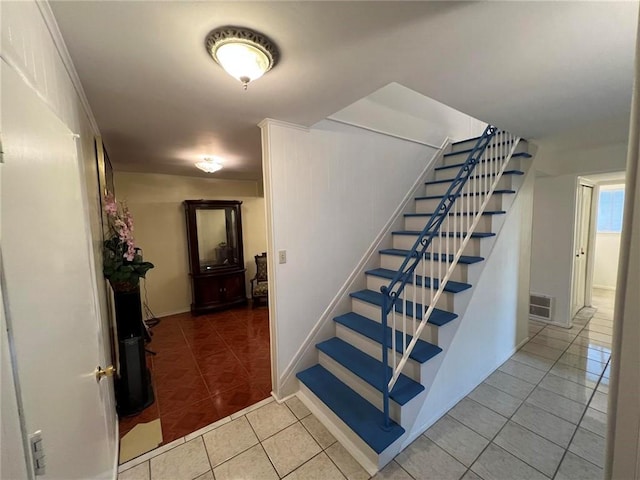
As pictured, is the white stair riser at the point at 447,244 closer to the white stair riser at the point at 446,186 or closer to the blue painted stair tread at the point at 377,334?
the white stair riser at the point at 446,186

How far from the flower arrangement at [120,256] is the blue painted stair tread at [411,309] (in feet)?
6.46

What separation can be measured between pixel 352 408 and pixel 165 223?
396cm

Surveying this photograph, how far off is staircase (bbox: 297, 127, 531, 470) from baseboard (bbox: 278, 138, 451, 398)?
0.08m

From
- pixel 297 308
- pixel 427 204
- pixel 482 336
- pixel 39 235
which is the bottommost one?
pixel 482 336

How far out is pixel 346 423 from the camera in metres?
1.83

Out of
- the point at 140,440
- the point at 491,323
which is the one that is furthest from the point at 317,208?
the point at 140,440

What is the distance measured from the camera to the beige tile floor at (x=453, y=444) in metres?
1.64

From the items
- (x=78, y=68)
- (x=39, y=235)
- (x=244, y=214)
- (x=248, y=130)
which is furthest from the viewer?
(x=244, y=214)

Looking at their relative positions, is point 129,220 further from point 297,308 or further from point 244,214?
point 244,214

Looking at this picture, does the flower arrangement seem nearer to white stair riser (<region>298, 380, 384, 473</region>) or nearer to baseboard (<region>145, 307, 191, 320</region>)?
white stair riser (<region>298, 380, 384, 473</region>)

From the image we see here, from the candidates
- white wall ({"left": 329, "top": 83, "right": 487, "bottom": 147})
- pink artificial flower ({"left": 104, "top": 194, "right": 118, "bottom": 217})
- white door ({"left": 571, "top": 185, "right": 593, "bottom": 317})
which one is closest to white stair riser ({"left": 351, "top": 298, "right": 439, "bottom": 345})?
white wall ({"left": 329, "top": 83, "right": 487, "bottom": 147})

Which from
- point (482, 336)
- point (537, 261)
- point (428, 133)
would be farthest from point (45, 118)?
point (537, 261)

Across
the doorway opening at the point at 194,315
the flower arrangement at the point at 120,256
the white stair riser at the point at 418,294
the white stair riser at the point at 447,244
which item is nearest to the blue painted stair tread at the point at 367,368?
the white stair riser at the point at 418,294

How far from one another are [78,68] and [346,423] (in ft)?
8.76
